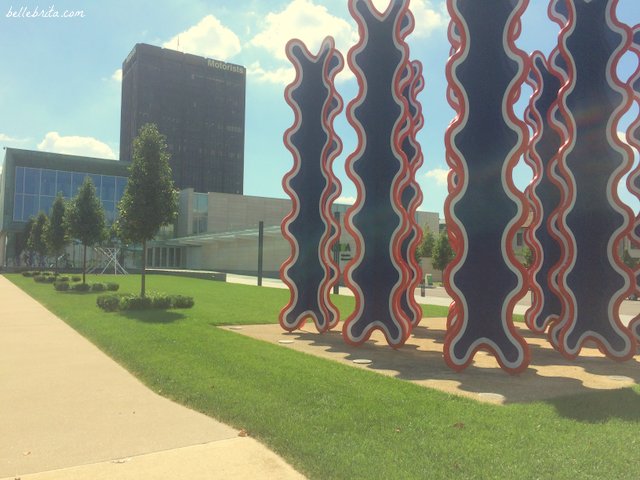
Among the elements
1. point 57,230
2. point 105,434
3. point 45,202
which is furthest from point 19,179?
point 105,434

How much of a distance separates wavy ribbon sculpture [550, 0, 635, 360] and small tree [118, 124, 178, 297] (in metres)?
11.6

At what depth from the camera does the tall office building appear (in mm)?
135250

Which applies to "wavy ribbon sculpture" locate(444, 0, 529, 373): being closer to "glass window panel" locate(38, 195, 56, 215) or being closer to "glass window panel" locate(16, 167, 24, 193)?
"glass window panel" locate(38, 195, 56, 215)

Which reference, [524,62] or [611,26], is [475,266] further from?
[611,26]

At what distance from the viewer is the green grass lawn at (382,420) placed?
4207 mm

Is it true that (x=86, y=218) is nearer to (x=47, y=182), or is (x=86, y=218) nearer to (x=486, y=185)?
(x=486, y=185)

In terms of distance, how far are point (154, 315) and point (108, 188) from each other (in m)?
58.0

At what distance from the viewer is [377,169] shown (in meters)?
11.0

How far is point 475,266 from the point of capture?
27.3ft

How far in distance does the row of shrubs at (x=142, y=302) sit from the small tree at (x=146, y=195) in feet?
1.85

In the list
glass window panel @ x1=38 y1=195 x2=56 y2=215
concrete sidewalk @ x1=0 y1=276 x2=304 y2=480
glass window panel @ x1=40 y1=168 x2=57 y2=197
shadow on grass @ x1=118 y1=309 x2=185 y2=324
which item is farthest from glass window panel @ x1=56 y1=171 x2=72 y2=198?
concrete sidewalk @ x1=0 y1=276 x2=304 y2=480

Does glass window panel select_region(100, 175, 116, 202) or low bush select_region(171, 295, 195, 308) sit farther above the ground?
glass window panel select_region(100, 175, 116, 202)

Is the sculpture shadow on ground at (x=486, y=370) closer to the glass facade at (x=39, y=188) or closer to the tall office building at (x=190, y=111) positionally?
the glass facade at (x=39, y=188)

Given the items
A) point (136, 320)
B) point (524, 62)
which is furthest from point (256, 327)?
point (524, 62)
